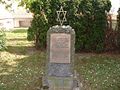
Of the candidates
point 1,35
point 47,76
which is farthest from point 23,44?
point 47,76

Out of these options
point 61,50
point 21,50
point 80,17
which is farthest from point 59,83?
point 21,50

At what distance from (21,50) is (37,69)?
281cm

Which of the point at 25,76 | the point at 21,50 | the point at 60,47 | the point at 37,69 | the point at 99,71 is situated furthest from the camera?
the point at 21,50

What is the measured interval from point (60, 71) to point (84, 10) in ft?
15.2

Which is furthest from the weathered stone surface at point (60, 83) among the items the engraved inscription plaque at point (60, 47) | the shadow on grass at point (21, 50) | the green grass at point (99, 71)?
the shadow on grass at point (21, 50)

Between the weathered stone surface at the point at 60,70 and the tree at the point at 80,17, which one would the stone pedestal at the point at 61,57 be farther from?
the tree at the point at 80,17

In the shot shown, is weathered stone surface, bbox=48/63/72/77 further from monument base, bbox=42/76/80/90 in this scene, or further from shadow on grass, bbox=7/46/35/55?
shadow on grass, bbox=7/46/35/55

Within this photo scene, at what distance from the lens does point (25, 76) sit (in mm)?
9430

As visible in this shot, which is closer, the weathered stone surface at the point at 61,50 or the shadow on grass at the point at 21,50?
the weathered stone surface at the point at 61,50

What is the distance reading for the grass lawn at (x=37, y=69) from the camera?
876cm

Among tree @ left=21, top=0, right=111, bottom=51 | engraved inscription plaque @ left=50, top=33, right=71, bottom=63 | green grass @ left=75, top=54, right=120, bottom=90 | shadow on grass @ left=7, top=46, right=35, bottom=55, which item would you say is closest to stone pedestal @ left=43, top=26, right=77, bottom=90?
engraved inscription plaque @ left=50, top=33, right=71, bottom=63

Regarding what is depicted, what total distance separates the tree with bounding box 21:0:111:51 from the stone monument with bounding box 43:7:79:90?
13.6ft

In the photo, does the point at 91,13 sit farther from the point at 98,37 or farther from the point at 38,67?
the point at 38,67

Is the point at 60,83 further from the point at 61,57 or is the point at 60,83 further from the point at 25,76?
the point at 25,76
